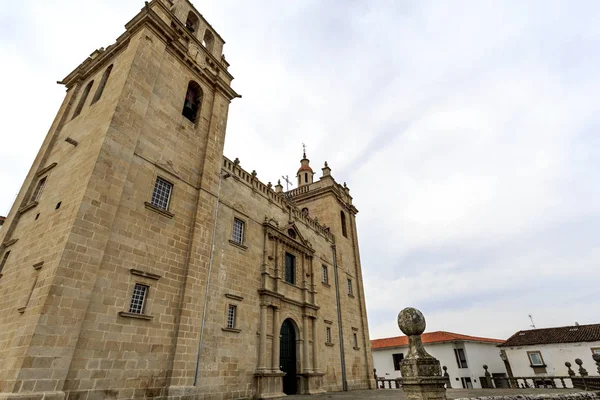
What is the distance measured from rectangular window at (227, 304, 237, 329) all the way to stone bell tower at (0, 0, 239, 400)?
1887mm

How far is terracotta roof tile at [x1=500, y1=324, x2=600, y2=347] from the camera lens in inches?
1115

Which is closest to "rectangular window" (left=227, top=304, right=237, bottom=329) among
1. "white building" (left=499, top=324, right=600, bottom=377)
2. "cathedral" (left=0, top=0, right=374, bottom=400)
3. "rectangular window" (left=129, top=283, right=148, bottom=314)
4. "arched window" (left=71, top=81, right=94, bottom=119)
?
"cathedral" (left=0, top=0, right=374, bottom=400)

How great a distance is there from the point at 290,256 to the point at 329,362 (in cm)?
674

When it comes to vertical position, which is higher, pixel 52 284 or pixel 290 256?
pixel 290 256

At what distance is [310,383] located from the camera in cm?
1616

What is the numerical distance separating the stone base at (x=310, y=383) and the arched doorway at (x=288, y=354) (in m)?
0.41

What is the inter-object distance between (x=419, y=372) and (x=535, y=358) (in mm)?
→ 33540

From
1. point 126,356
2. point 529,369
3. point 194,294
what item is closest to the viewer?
point 126,356

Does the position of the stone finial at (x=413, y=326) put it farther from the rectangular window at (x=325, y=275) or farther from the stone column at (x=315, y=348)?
the rectangular window at (x=325, y=275)

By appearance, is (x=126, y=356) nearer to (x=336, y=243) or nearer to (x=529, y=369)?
(x=336, y=243)

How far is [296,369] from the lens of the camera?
16.4m

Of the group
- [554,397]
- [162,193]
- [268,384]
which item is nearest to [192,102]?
[162,193]

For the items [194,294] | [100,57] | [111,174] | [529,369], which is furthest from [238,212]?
[529,369]

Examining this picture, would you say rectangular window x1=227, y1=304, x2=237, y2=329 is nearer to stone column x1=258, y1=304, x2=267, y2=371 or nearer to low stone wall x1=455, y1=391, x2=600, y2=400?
stone column x1=258, y1=304, x2=267, y2=371
